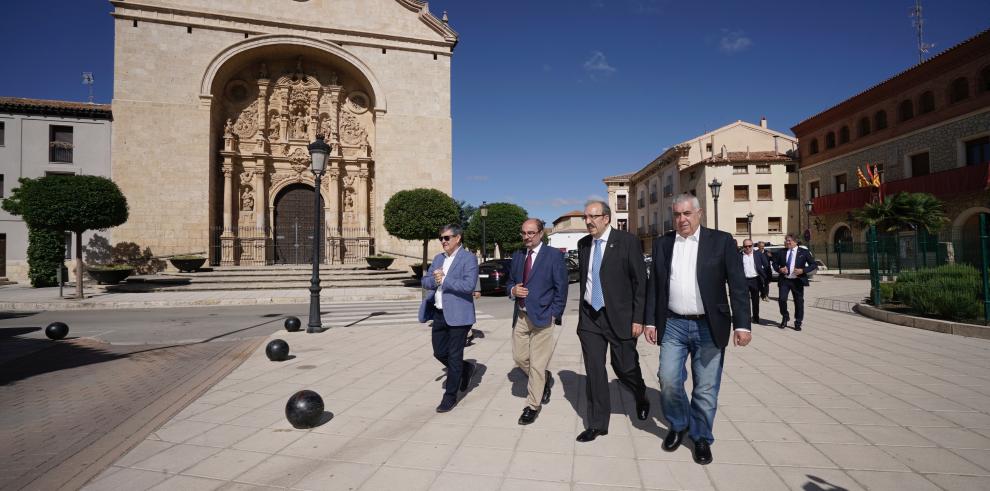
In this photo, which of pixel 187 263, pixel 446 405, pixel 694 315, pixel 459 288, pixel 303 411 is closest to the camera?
pixel 694 315

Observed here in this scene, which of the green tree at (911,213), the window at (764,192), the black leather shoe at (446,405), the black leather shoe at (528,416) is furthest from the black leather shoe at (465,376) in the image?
the window at (764,192)

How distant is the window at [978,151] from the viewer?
66.1 ft

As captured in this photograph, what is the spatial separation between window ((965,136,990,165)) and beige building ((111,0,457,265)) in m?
23.8

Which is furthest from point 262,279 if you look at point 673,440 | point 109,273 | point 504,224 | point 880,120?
point 880,120

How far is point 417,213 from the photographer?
18.5 m

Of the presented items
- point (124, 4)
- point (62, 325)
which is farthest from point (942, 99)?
point (124, 4)

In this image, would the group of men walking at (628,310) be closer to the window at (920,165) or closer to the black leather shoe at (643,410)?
the black leather shoe at (643,410)

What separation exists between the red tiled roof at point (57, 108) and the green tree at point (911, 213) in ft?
111

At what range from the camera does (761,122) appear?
42531 millimetres

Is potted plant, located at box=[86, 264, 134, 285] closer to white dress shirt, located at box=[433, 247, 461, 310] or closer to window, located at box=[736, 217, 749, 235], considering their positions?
white dress shirt, located at box=[433, 247, 461, 310]

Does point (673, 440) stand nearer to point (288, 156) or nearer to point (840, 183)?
point (288, 156)

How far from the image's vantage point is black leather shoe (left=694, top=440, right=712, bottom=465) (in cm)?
295

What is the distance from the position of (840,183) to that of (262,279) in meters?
32.9

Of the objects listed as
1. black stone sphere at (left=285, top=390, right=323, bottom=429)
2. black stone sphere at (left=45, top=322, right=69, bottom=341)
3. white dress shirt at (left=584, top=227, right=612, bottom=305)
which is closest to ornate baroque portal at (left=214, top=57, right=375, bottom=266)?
black stone sphere at (left=45, top=322, right=69, bottom=341)
